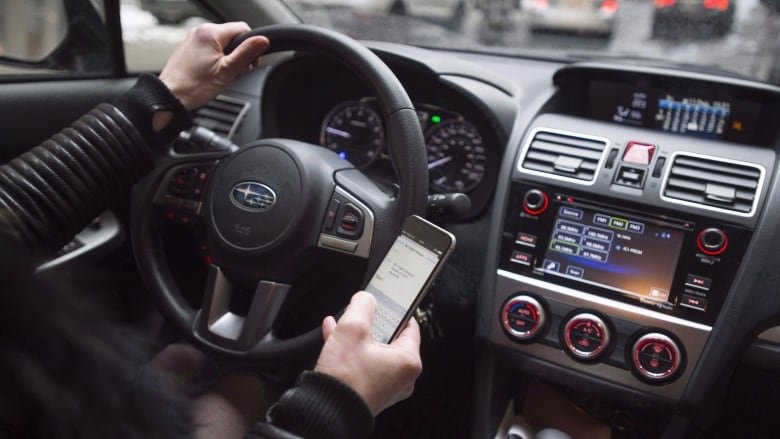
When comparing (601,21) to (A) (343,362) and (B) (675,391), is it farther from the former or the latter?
(A) (343,362)

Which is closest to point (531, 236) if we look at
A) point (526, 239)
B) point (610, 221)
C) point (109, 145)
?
point (526, 239)

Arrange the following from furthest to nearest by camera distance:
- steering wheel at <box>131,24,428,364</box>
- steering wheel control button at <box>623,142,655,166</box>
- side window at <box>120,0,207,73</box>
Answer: side window at <box>120,0,207,73</box> → steering wheel control button at <box>623,142,655,166</box> → steering wheel at <box>131,24,428,364</box>

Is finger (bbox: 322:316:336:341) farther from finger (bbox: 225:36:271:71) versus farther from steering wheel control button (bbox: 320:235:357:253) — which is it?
finger (bbox: 225:36:271:71)

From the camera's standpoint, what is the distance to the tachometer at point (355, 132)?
6.04 ft

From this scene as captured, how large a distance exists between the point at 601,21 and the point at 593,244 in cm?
334

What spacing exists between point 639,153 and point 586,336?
0.38 metres

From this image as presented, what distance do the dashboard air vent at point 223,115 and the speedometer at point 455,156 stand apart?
0.49 m

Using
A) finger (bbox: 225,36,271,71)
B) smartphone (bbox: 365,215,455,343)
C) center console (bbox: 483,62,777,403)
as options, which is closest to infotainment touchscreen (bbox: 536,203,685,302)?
center console (bbox: 483,62,777,403)

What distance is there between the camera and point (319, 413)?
35.1 inches

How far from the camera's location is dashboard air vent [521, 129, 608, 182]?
1471 millimetres

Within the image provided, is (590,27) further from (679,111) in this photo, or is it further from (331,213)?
(331,213)

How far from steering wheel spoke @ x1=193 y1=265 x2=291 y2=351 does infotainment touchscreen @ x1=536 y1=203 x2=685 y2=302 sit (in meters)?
0.55

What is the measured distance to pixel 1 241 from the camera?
2.04 ft

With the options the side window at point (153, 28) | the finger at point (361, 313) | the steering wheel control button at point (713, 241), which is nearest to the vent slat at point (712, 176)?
the steering wheel control button at point (713, 241)
